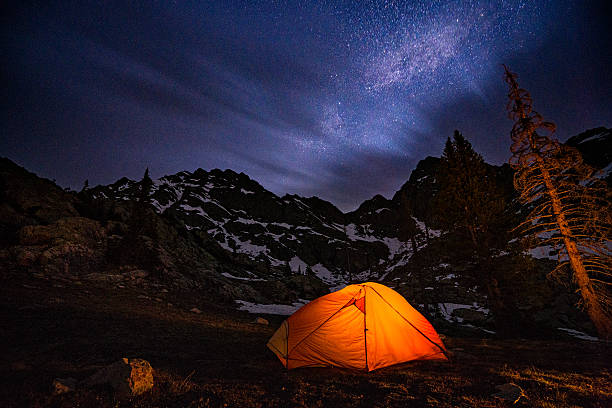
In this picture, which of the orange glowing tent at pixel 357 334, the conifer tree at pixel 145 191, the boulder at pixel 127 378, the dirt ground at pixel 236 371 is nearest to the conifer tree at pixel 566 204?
the dirt ground at pixel 236 371

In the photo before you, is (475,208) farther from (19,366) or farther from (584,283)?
(19,366)

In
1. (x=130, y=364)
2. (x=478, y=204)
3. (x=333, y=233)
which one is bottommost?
(x=130, y=364)

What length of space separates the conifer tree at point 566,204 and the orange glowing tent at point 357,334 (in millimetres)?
6697

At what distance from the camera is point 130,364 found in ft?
16.9

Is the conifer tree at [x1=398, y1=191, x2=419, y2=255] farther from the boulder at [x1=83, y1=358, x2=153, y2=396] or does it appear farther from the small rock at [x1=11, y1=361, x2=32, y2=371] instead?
the small rock at [x1=11, y1=361, x2=32, y2=371]

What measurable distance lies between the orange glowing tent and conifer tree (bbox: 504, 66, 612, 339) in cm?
670

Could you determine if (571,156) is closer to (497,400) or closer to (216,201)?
(497,400)

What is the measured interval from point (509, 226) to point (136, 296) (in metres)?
25.2

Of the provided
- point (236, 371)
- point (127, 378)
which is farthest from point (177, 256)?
point (127, 378)

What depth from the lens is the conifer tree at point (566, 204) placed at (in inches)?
402

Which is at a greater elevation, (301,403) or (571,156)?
(571,156)

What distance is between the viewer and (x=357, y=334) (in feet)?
25.3

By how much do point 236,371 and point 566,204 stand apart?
536 inches

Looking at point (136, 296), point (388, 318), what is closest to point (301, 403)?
point (388, 318)
